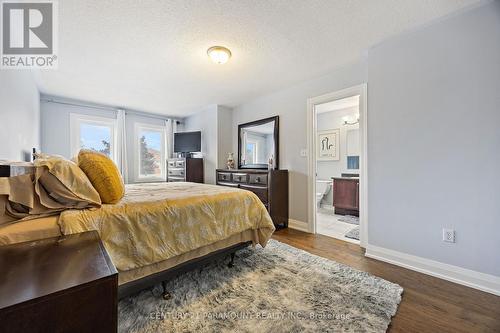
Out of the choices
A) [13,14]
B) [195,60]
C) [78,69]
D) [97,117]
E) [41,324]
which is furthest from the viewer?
[97,117]

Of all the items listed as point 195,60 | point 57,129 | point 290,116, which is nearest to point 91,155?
point 195,60

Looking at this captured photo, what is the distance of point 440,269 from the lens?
1.99 metres

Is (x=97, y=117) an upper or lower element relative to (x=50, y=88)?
lower

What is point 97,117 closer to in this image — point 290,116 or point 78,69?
point 78,69

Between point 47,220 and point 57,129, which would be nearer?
point 47,220

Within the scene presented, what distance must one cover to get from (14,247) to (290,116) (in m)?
3.44

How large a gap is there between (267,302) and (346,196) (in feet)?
11.1

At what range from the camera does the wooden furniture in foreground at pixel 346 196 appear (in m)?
4.23

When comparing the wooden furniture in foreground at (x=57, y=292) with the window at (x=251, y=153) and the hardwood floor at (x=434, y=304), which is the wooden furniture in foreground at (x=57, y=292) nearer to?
the hardwood floor at (x=434, y=304)

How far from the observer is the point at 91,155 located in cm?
156

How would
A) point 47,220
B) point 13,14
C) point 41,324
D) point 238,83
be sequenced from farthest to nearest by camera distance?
1. point 238,83
2. point 13,14
3. point 47,220
4. point 41,324

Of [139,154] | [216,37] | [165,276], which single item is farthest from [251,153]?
[165,276]

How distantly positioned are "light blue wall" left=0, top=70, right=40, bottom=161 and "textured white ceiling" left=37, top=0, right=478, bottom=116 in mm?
507

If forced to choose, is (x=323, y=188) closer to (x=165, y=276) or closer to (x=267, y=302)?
(x=267, y=302)
